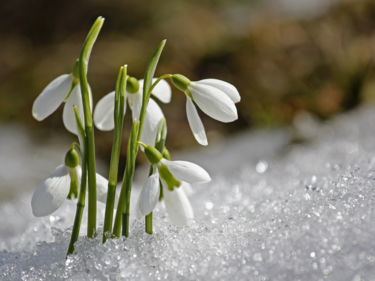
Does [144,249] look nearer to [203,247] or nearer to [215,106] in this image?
[203,247]

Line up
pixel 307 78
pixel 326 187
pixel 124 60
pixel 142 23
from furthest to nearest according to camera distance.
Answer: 1. pixel 142 23
2. pixel 124 60
3. pixel 307 78
4. pixel 326 187

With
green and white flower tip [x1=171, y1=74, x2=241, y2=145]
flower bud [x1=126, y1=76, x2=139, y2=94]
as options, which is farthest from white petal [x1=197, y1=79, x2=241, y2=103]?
flower bud [x1=126, y1=76, x2=139, y2=94]

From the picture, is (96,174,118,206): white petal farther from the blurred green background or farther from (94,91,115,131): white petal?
the blurred green background

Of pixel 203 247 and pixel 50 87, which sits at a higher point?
pixel 50 87

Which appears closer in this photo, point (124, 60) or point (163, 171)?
point (163, 171)

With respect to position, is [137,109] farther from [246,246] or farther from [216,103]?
[246,246]

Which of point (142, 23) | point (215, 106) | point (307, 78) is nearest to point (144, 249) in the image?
point (215, 106)

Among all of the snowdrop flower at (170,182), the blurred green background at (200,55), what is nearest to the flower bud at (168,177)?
the snowdrop flower at (170,182)

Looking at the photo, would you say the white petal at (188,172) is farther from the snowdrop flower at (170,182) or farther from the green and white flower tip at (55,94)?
the green and white flower tip at (55,94)

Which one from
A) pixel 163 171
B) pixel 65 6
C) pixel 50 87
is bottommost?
pixel 163 171
